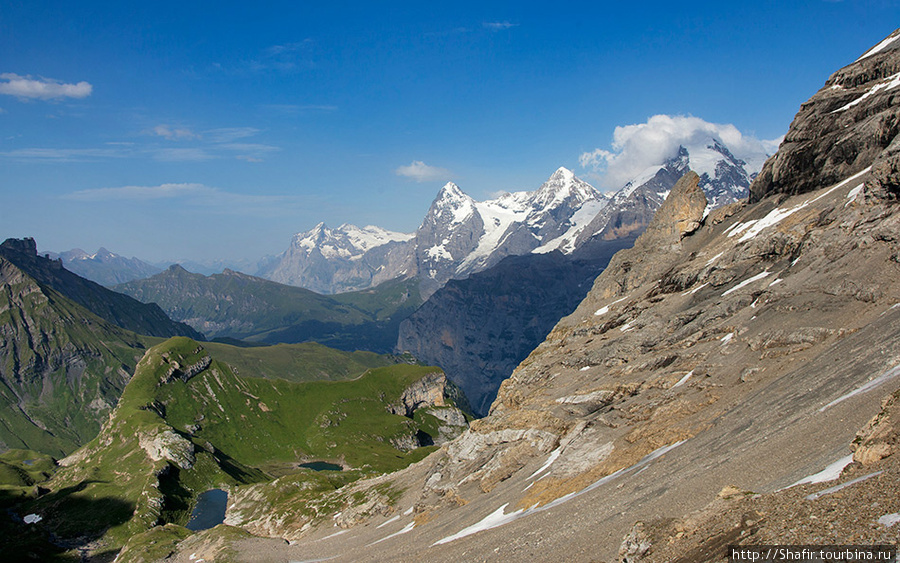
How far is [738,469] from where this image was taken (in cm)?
3850

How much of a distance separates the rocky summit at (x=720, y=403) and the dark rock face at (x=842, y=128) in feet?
1.28

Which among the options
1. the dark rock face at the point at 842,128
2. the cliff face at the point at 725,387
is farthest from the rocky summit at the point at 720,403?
the dark rock face at the point at 842,128

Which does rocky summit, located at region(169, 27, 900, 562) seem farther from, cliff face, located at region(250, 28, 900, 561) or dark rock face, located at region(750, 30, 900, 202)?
dark rock face, located at region(750, 30, 900, 202)

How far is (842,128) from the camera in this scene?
294 feet

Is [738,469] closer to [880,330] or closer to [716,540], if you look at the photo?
[716,540]

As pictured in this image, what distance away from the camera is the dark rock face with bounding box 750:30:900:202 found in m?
81.8

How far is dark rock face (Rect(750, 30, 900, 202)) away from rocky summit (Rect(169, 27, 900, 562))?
0.39m

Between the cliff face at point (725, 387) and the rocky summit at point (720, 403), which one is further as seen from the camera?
the cliff face at point (725, 387)

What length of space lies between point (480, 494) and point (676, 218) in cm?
9014

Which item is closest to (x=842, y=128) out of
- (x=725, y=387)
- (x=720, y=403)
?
(x=725, y=387)

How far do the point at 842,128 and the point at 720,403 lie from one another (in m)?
63.6

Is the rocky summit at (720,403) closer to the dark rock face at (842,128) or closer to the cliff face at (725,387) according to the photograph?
the cliff face at (725,387)

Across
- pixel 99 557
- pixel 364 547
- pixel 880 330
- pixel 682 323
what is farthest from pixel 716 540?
pixel 99 557

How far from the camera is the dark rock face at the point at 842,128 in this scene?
268 feet
